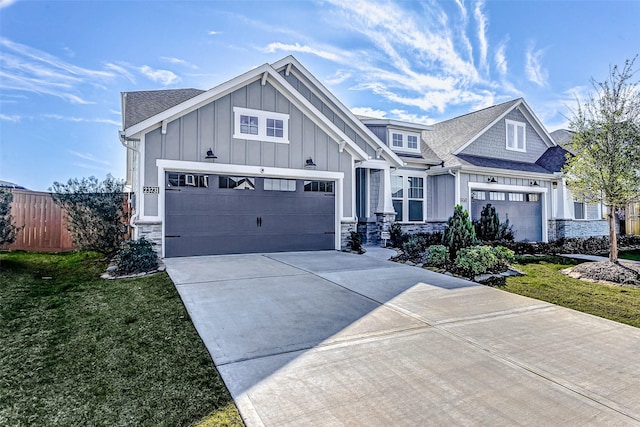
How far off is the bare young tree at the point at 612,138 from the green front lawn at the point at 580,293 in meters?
2.09

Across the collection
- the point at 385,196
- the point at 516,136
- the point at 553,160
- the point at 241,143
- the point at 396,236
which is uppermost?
the point at 516,136

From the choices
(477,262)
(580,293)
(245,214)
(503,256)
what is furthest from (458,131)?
(580,293)

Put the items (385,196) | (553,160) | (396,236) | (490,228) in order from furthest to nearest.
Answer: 1. (553,160)
2. (490,228)
3. (385,196)
4. (396,236)

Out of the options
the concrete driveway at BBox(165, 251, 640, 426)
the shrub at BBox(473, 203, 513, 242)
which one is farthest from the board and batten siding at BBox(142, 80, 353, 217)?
the shrub at BBox(473, 203, 513, 242)

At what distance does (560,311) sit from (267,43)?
38.3 feet

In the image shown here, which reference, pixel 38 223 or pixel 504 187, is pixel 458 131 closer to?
pixel 504 187

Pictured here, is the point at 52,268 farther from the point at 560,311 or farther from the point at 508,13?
the point at 508,13

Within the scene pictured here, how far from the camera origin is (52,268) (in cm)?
819

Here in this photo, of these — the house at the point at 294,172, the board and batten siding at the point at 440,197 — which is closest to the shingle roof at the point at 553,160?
the house at the point at 294,172

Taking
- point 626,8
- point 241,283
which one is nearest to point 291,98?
point 241,283

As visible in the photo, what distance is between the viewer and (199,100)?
374 inches

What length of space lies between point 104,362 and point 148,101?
12.8 metres

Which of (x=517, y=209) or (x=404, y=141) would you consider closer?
(x=404, y=141)

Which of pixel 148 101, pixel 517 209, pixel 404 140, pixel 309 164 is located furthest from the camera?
pixel 517 209
